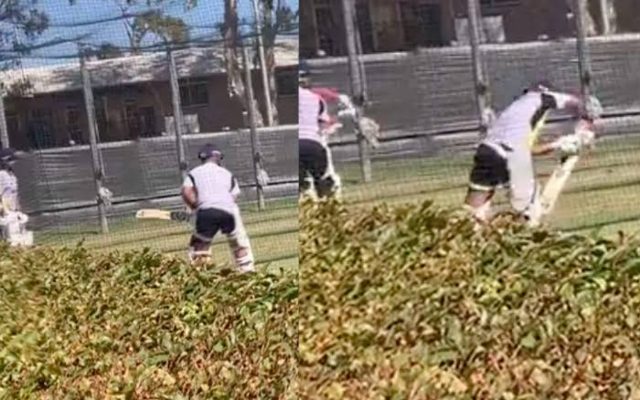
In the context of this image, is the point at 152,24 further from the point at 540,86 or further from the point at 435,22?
the point at 540,86

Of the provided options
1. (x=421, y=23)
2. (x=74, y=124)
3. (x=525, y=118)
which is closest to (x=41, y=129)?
(x=74, y=124)

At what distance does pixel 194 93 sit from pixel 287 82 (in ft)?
1.09

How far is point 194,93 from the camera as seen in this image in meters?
3.37

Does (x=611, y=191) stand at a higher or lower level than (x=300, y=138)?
lower

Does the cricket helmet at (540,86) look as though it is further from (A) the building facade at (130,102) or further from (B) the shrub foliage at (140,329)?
(B) the shrub foliage at (140,329)

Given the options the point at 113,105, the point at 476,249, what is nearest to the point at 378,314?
the point at 476,249

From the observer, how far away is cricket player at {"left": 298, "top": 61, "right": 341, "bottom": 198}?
310 cm

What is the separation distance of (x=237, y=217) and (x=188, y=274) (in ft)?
1.14

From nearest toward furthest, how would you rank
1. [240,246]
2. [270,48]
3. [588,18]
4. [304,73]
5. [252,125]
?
1. [588,18]
2. [304,73]
3. [270,48]
4. [252,125]
5. [240,246]

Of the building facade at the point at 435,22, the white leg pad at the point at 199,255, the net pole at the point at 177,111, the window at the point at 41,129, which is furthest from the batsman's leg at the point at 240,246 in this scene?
the window at the point at 41,129

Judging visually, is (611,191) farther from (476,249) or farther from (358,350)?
(358,350)

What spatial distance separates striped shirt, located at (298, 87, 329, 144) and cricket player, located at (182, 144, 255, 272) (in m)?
0.29

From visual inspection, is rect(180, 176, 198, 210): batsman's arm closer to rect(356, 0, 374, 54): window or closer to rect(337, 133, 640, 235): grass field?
rect(337, 133, 640, 235): grass field

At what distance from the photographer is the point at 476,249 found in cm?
314
